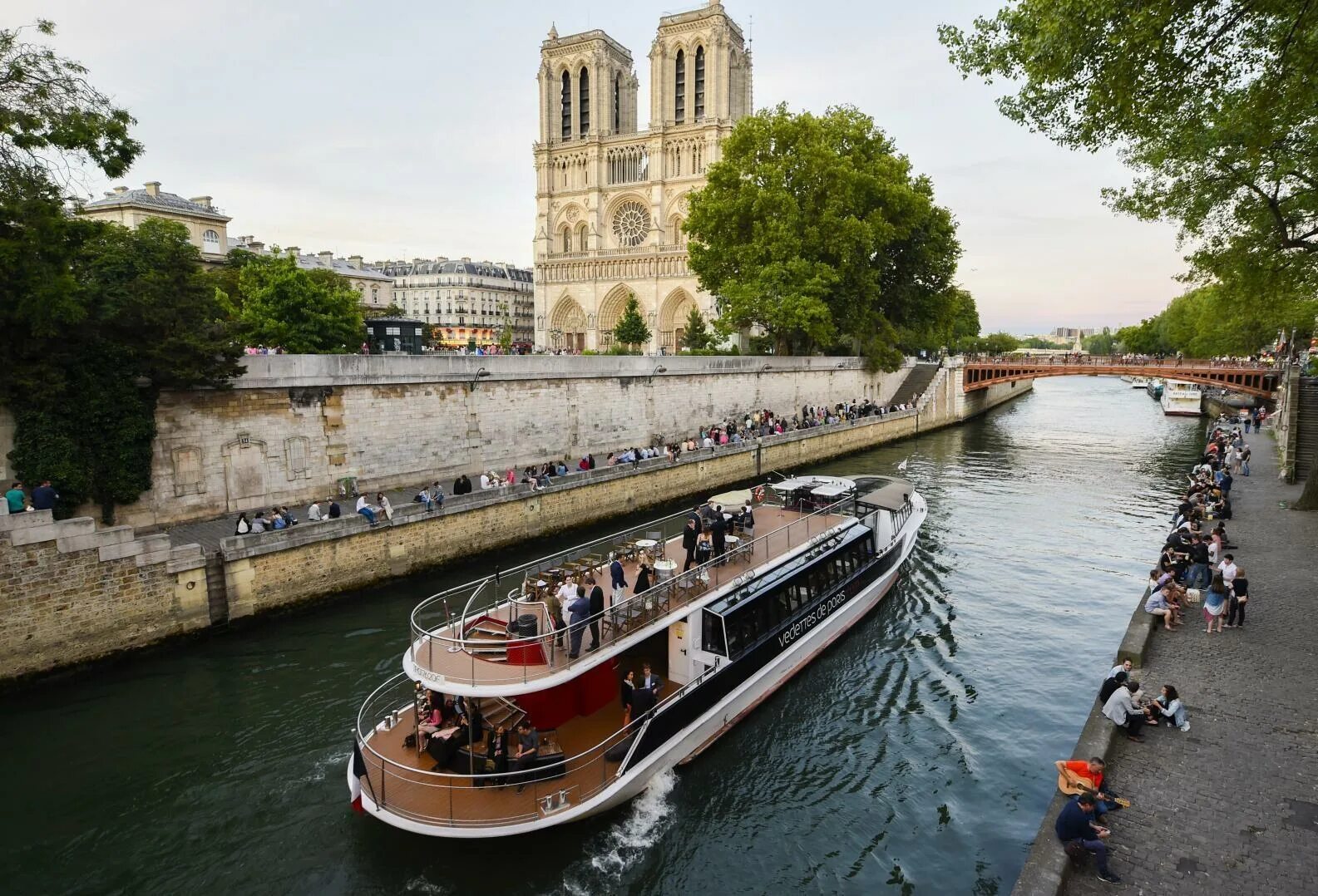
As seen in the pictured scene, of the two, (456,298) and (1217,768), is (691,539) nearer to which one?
(1217,768)

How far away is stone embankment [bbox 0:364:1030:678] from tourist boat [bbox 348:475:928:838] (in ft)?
15.6

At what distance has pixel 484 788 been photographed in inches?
332

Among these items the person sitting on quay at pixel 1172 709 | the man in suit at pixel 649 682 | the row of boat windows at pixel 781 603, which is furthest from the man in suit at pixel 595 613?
the person sitting on quay at pixel 1172 709

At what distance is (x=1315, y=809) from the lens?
7613mm

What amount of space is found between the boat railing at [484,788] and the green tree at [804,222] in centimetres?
2888

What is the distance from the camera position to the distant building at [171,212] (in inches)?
1811

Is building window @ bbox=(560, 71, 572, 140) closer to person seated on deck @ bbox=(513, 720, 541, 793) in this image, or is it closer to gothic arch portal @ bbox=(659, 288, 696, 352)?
gothic arch portal @ bbox=(659, 288, 696, 352)

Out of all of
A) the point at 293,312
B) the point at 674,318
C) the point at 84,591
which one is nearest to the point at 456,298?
the point at 674,318

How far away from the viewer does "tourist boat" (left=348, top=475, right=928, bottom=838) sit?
8500 mm

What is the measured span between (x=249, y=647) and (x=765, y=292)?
27.9 meters

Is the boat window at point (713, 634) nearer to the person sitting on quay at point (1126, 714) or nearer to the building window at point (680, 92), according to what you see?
the person sitting on quay at point (1126, 714)

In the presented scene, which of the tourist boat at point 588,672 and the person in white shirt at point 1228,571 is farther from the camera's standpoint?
the person in white shirt at point 1228,571

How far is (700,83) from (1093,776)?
242 ft

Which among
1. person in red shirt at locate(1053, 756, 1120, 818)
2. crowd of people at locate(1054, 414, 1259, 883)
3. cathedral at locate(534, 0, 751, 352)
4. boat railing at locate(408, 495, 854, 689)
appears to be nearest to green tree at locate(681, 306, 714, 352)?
cathedral at locate(534, 0, 751, 352)
